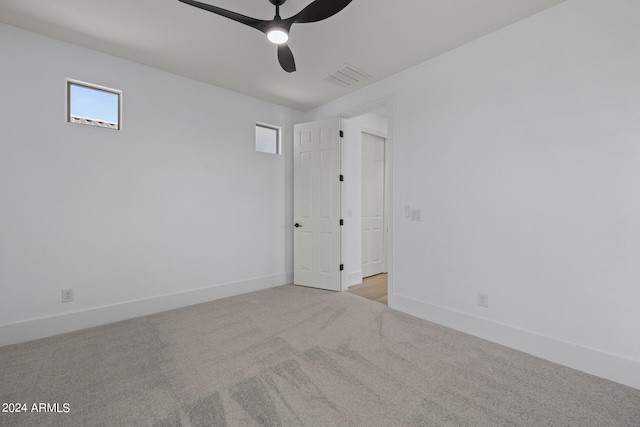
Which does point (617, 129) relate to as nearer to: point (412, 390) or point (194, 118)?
point (412, 390)

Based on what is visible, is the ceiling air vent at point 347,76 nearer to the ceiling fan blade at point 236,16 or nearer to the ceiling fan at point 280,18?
the ceiling fan at point 280,18

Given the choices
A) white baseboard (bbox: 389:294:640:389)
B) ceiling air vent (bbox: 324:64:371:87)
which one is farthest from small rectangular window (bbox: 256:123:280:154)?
white baseboard (bbox: 389:294:640:389)

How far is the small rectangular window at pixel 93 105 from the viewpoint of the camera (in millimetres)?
2734

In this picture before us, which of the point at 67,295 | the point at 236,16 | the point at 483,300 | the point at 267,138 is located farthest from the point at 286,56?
the point at 67,295

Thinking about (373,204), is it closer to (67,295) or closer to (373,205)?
(373,205)

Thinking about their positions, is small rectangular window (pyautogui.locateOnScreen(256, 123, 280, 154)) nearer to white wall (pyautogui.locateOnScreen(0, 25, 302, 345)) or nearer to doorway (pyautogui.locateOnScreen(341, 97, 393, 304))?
white wall (pyautogui.locateOnScreen(0, 25, 302, 345))

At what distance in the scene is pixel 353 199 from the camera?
4258mm

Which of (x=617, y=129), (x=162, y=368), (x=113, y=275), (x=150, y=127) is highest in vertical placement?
(x=150, y=127)

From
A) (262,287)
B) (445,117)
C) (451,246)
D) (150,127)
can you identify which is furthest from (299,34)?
(262,287)

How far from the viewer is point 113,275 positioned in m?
2.92

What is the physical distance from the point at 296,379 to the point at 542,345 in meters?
1.99

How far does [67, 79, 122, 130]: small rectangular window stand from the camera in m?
2.73

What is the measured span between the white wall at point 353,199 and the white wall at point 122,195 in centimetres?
117

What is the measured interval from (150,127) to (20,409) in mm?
2647
